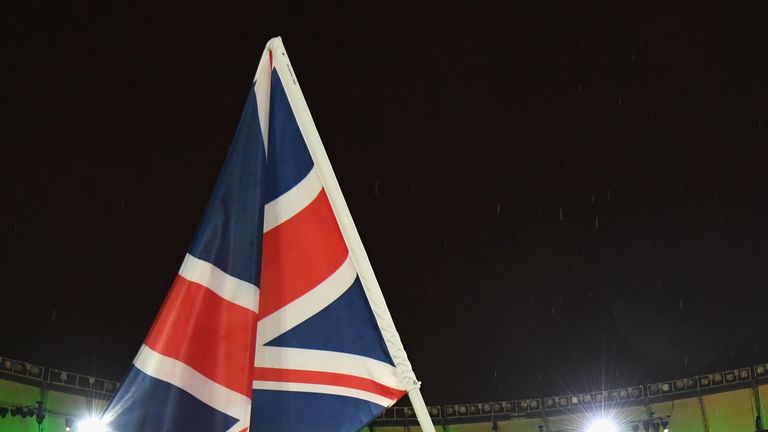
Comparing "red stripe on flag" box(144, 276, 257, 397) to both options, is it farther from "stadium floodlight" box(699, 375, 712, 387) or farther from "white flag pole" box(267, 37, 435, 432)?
"stadium floodlight" box(699, 375, 712, 387)

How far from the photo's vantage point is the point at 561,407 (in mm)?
24953

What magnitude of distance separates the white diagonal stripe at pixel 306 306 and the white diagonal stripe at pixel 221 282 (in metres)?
0.13

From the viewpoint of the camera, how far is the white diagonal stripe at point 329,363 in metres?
3.05

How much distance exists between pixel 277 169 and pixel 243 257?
388 millimetres

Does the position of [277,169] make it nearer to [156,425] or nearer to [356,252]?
[356,252]

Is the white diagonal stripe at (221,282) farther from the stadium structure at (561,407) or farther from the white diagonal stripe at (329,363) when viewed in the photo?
the stadium structure at (561,407)

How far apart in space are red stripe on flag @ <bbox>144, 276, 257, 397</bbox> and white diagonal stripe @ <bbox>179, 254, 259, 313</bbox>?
2cm

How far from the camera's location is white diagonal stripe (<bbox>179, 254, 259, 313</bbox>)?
3154 mm

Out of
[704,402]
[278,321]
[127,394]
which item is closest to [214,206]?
[278,321]

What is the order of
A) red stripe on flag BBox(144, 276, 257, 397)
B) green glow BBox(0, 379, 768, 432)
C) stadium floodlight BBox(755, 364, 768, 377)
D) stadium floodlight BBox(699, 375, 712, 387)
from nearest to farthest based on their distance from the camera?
red stripe on flag BBox(144, 276, 257, 397) < green glow BBox(0, 379, 768, 432) < stadium floodlight BBox(755, 364, 768, 377) < stadium floodlight BBox(699, 375, 712, 387)

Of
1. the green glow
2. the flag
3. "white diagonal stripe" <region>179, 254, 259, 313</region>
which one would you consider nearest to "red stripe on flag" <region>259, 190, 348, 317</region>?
the flag

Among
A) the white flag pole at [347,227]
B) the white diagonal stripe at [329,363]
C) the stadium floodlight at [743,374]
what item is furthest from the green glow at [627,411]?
the white flag pole at [347,227]

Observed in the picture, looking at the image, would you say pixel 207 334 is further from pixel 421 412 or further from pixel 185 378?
pixel 421 412

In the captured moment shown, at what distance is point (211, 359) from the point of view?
3152 mm
